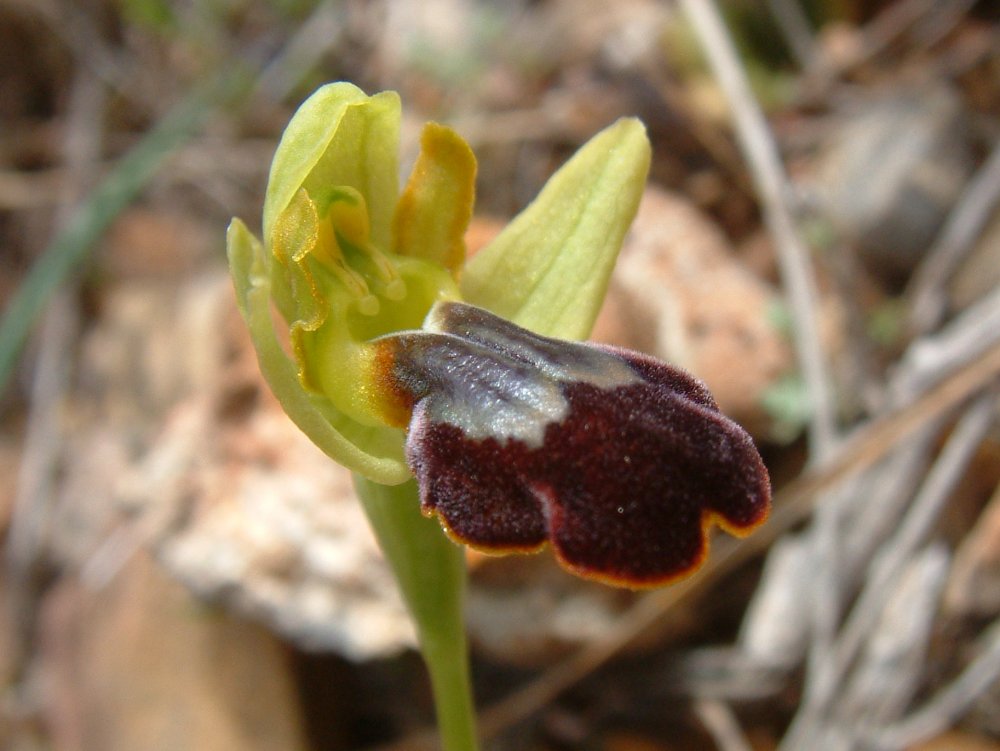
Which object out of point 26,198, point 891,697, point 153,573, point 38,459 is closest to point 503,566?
point 891,697

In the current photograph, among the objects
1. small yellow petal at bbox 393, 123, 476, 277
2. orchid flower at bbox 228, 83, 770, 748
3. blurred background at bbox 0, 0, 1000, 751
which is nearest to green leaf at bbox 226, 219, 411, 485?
orchid flower at bbox 228, 83, 770, 748

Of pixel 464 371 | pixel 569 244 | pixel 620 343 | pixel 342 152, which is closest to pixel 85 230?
pixel 620 343

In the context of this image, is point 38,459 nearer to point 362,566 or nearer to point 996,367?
point 362,566

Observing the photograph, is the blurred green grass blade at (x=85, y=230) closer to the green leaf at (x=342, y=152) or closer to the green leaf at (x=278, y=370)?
the green leaf at (x=342, y=152)

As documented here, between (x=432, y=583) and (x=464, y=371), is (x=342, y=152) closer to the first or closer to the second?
(x=464, y=371)

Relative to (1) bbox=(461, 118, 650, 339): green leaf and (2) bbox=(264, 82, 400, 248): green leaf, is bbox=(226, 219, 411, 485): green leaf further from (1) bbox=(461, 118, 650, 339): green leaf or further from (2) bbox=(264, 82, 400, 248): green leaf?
(1) bbox=(461, 118, 650, 339): green leaf

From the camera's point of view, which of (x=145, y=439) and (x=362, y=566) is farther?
(x=145, y=439)
